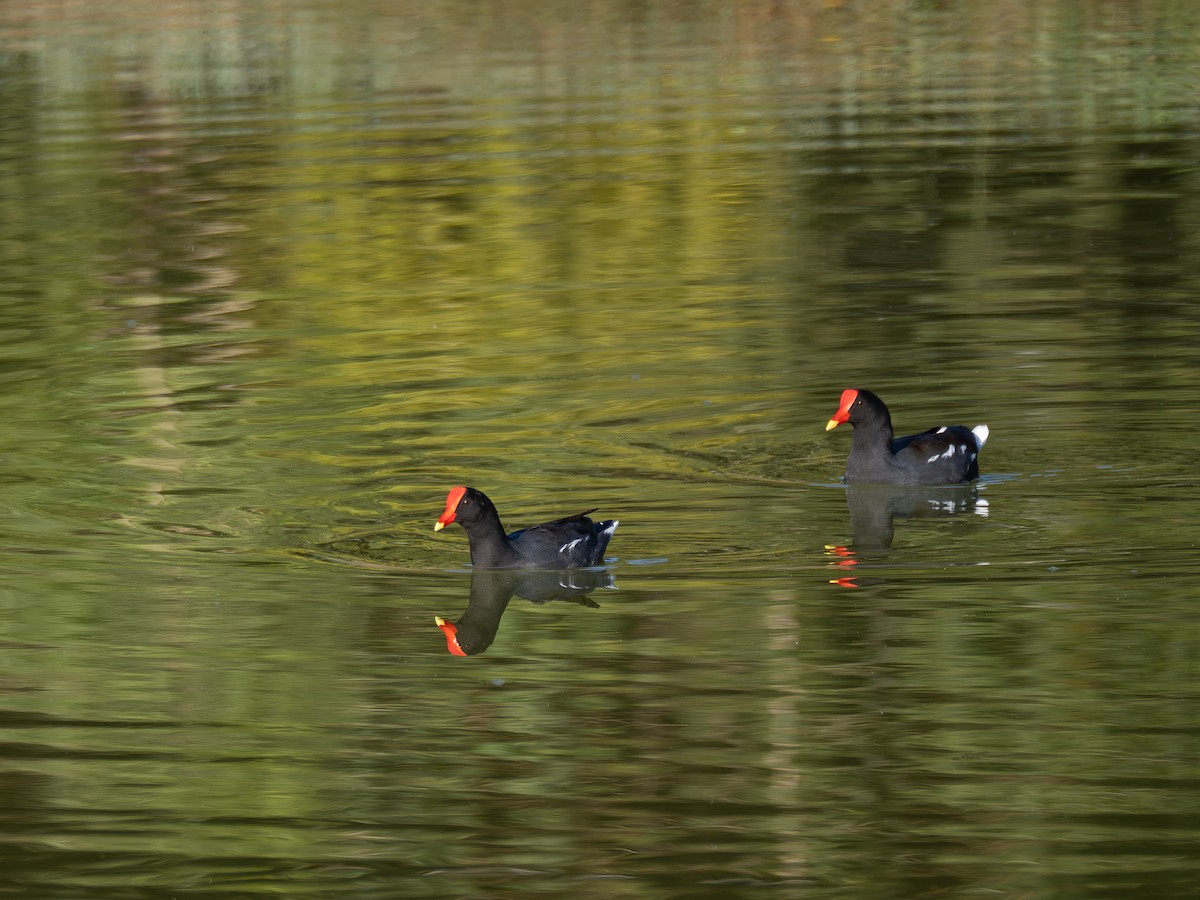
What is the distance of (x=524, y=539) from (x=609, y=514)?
1.13m

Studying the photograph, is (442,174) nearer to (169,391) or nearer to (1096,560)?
(169,391)

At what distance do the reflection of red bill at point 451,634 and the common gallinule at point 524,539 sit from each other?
715mm

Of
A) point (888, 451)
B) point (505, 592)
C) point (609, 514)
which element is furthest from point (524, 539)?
point (888, 451)

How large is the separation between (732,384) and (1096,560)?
501cm

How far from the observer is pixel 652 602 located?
12.2 meters

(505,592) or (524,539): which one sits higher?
(524,539)

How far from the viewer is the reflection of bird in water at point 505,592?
12023mm

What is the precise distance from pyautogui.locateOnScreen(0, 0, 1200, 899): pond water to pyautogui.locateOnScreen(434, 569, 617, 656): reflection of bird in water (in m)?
0.04

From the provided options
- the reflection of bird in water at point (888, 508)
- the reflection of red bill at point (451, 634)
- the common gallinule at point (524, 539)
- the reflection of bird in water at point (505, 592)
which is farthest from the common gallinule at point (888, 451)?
the reflection of red bill at point (451, 634)

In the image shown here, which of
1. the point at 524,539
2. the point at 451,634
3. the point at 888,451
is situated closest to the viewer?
the point at 451,634

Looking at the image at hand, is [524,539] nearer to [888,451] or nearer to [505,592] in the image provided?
[505,592]

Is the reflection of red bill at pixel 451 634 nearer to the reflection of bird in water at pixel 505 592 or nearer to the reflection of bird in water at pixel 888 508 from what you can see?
the reflection of bird in water at pixel 505 592

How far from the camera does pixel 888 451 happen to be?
14.5 metres

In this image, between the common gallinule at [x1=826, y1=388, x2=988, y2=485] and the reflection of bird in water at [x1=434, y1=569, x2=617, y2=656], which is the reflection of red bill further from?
the common gallinule at [x1=826, y1=388, x2=988, y2=485]
